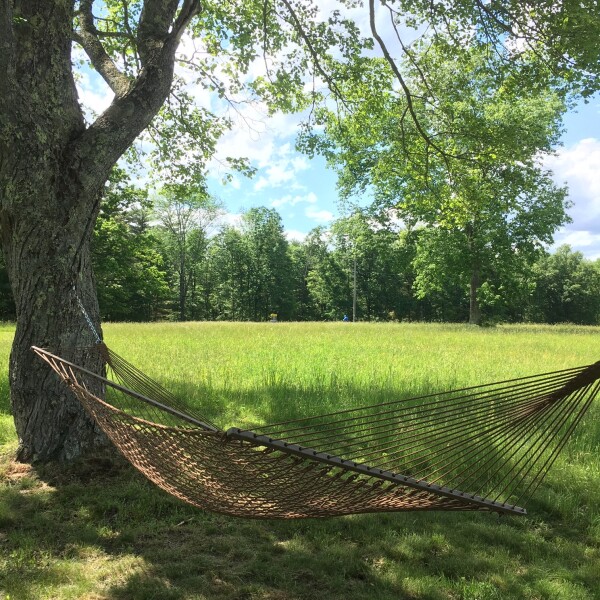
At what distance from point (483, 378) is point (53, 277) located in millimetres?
5365

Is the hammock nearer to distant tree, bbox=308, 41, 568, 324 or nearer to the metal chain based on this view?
the metal chain

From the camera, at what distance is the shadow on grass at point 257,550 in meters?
2.18

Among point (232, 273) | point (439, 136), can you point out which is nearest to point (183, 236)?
point (232, 273)

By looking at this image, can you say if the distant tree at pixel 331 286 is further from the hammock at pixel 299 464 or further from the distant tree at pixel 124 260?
the hammock at pixel 299 464

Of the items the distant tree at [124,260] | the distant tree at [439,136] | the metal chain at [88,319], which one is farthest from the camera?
the distant tree at [124,260]

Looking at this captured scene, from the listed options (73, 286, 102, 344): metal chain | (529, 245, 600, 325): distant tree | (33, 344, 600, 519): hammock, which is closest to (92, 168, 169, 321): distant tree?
(73, 286, 102, 344): metal chain

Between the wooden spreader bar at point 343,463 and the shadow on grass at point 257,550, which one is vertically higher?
the wooden spreader bar at point 343,463

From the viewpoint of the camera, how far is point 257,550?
8.28 ft

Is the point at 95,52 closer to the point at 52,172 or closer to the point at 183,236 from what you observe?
the point at 52,172

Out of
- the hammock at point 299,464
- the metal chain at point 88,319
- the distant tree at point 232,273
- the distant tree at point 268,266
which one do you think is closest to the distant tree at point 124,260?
the distant tree at point 232,273

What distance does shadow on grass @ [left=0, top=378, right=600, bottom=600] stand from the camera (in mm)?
A: 2182

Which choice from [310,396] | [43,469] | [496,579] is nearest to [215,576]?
[496,579]

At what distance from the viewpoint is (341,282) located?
43812 mm

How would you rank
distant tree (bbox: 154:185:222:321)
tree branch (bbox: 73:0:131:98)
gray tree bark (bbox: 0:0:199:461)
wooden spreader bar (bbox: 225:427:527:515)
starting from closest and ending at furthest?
wooden spreader bar (bbox: 225:427:527:515)
gray tree bark (bbox: 0:0:199:461)
tree branch (bbox: 73:0:131:98)
distant tree (bbox: 154:185:222:321)
